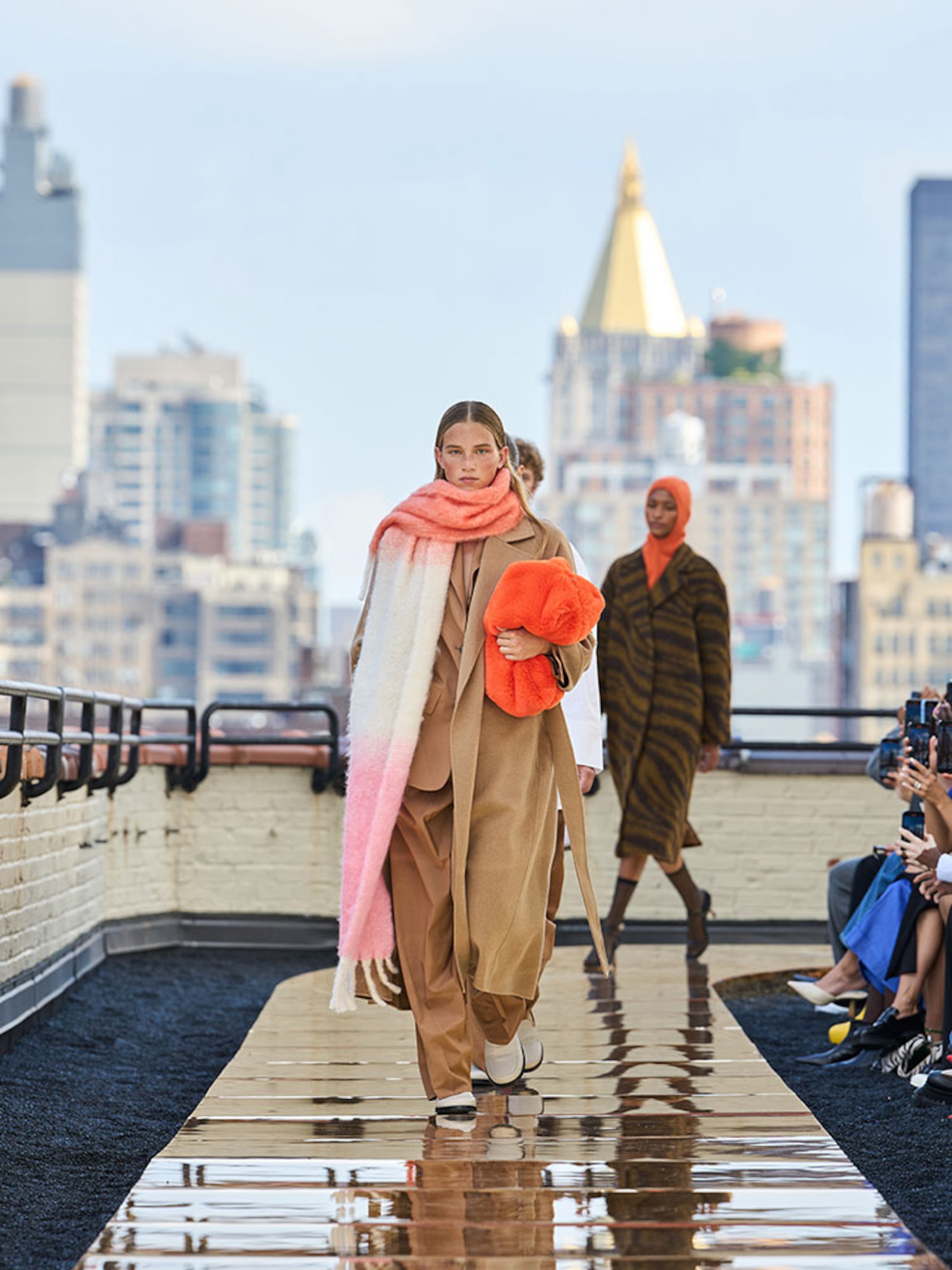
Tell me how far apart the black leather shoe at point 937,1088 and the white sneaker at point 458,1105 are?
3.86ft

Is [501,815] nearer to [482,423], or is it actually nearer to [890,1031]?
[482,423]

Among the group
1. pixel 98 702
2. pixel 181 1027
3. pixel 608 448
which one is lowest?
pixel 181 1027

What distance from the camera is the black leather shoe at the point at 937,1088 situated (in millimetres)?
4879

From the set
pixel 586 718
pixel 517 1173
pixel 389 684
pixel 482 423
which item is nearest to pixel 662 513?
pixel 586 718

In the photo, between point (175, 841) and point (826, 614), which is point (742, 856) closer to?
point (175, 841)

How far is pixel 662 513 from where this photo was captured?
744 cm

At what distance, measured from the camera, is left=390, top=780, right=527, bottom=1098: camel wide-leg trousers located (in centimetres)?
457

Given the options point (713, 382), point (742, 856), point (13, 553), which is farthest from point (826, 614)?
point (742, 856)

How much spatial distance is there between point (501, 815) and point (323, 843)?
496 centimetres

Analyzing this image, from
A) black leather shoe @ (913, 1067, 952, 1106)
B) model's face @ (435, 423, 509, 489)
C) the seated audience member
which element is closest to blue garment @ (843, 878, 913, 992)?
the seated audience member

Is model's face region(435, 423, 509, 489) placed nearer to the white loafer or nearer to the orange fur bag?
the orange fur bag

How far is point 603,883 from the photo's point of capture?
952cm

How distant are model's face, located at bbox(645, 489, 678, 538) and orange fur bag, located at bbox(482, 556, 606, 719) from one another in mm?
2857

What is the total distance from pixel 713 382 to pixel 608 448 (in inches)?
505
